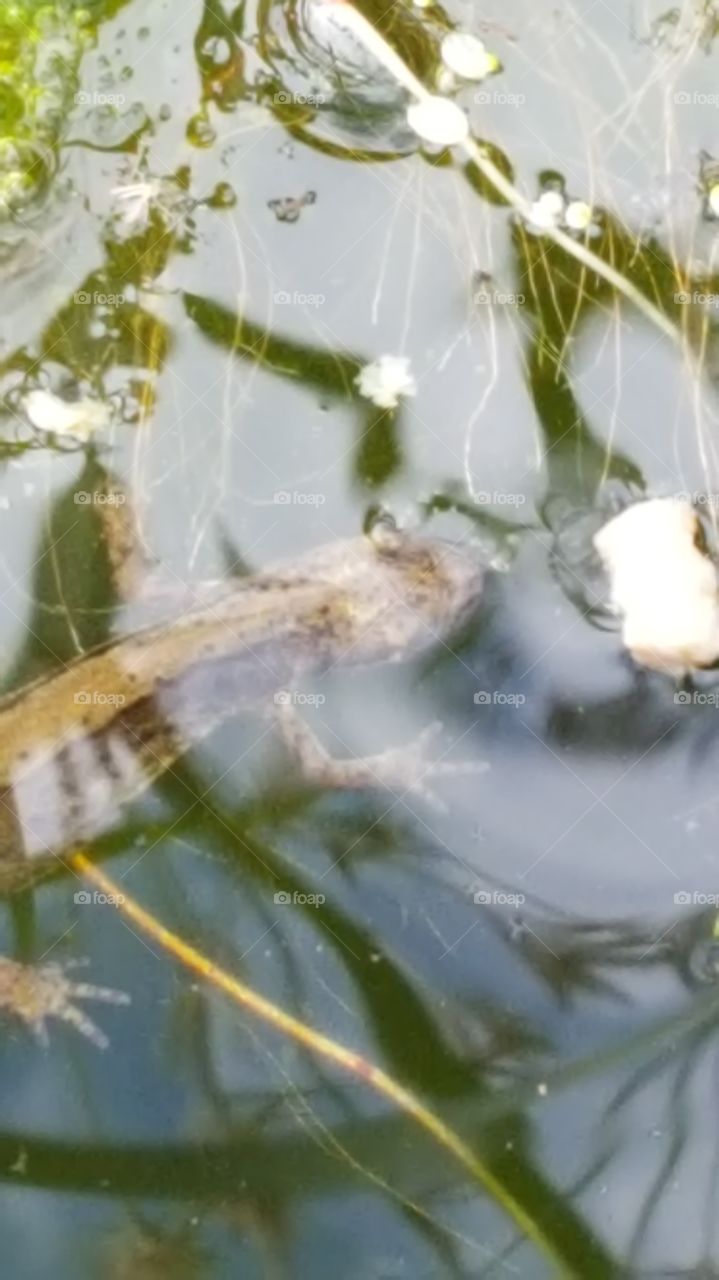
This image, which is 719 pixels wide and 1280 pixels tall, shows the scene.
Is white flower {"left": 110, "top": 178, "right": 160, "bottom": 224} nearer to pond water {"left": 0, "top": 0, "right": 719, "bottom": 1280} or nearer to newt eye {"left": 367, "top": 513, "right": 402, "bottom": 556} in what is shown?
pond water {"left": 0, "top": 0, "right": 719, "bottom": 1280}

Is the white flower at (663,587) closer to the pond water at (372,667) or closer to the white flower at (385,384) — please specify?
the pond water at (372,667)

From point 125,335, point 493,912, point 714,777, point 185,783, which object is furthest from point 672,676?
point 125,335

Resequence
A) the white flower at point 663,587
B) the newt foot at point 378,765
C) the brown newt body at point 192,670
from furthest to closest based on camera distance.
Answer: the newt foot at point 378,765
the brown newt body at point 192,670
the white flower at point 663,587

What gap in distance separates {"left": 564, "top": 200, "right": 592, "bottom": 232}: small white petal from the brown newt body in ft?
4.46

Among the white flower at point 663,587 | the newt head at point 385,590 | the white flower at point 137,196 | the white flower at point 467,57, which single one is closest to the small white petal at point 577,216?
the white flower at point 467,57

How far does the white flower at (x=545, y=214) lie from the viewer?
434 cm

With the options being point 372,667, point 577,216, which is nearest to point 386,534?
point 372,667

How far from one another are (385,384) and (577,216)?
1004mm

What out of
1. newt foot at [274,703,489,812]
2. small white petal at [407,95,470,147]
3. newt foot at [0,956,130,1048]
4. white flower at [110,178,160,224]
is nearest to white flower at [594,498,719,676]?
newt foot at [274,703,489,812]

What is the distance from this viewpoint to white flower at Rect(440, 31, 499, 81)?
4.36 metres

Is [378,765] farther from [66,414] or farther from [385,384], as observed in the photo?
[66,414]

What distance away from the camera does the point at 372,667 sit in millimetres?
4395

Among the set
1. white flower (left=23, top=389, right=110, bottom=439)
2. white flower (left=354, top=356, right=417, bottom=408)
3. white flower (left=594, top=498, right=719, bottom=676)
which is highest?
white flower (left=354, top=356, right=417, bottom=408)

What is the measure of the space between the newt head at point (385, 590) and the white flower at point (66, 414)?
39.9 inches
